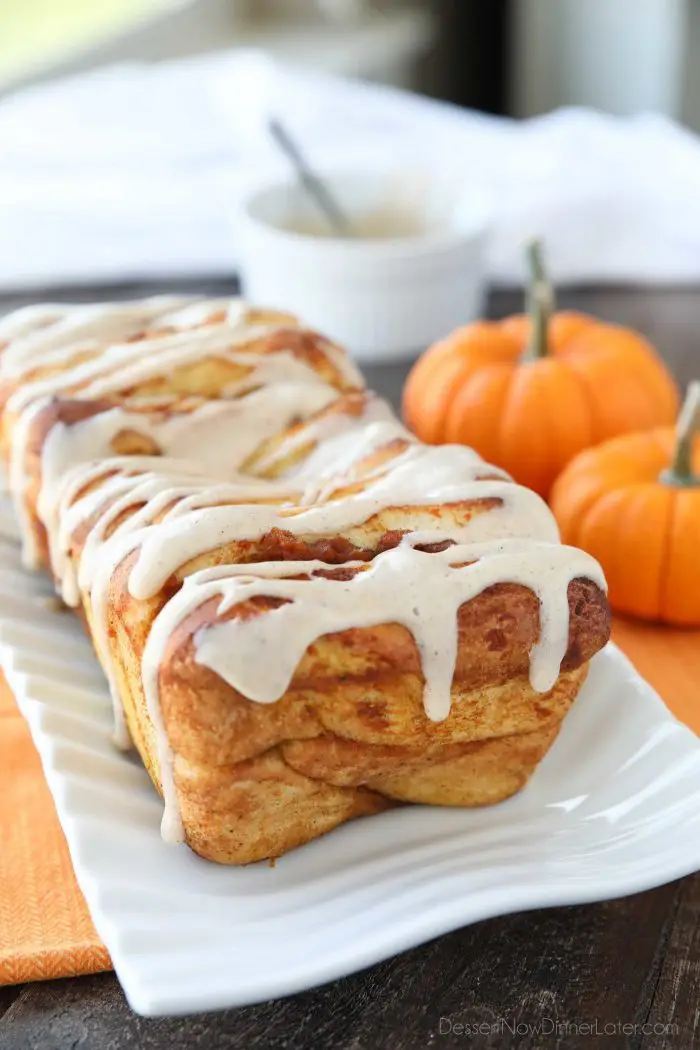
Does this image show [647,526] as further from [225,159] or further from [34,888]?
[225,159]

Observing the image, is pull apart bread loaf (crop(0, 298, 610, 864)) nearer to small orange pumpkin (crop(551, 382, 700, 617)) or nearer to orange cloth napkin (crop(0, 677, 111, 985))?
orange cloth napkin (crop(0, 677, 111, 985))

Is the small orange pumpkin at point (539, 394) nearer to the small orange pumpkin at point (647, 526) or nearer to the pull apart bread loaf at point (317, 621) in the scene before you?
the small orange pumpkin at point (647, 526)

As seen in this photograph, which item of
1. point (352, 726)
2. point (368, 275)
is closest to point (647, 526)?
point (352, 726)

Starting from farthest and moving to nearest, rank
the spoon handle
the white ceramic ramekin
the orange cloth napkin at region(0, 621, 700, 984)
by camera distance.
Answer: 1. the spoon handle
2. the white ceramic ramekin
3. the orange cloth napkin at region(0, 621, 700, 984)

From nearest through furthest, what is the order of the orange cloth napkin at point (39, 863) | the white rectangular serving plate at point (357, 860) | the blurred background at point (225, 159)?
1. the white rectangular serving plate at point (357, 860)
2. the orange cloth napkin at point (39, 863)
3. the blurred background at point (225, 159)

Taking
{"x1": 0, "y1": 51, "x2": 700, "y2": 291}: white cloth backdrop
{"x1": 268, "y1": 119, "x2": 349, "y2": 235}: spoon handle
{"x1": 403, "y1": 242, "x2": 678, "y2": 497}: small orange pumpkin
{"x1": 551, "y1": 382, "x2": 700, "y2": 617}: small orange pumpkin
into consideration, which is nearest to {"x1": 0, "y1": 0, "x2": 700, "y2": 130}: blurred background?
{"x1": 0, "y1": 51, "x2": 700, "y2": 291}: white cloth backdrop

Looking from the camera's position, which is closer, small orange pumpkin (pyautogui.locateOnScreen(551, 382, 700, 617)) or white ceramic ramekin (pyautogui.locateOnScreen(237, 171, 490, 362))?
small orange pumpkin (pyautogui.locateOnScreen(551, 382, 700, 617))

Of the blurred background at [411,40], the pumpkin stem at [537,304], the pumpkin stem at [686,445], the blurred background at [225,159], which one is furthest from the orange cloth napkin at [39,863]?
the blurred background at [411,40]
